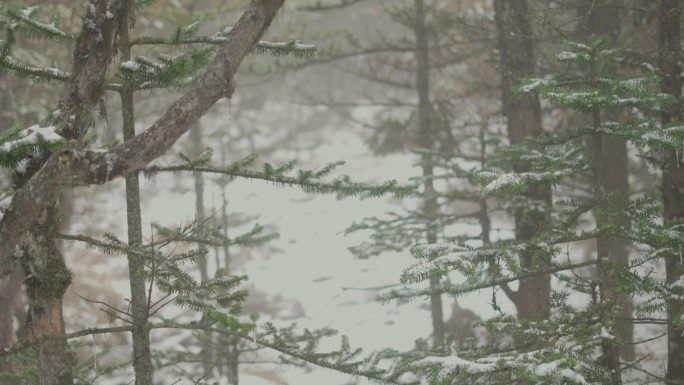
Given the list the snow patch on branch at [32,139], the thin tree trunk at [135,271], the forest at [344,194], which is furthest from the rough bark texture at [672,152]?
the snow patch on branch at [32,139]

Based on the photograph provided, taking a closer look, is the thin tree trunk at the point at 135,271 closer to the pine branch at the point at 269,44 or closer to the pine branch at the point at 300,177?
the pine branch at the point at 300,177

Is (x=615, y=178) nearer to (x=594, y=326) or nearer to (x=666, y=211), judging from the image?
(x=666, y=211)

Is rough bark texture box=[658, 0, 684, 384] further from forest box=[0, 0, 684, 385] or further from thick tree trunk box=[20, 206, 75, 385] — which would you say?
thick tree trunk box=[20, 206, 75, 385]

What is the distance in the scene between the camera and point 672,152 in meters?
7.02

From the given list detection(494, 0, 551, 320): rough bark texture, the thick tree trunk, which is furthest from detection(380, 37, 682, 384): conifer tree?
the thick tree trunk

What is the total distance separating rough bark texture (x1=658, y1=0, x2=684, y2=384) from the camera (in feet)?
22.5

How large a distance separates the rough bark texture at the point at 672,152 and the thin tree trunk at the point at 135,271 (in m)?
5.66

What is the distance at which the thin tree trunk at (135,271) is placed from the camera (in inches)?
224

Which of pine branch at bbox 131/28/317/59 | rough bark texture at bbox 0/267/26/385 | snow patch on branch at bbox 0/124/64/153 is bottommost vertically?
rough bark texture at bbox 0/267/26/385

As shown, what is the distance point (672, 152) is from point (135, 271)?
6.06m

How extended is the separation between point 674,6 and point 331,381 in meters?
12.7

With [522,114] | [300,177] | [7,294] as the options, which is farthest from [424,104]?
[7,294]

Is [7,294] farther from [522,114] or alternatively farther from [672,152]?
[672,152]

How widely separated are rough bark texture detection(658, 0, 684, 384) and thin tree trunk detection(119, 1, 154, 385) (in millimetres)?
5659
